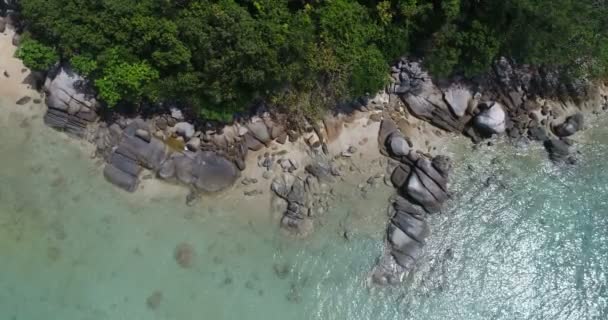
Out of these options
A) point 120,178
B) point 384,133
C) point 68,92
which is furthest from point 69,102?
point 384,133

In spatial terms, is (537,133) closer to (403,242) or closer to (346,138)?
(403,242)

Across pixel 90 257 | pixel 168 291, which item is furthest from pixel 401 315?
pixel 90 257

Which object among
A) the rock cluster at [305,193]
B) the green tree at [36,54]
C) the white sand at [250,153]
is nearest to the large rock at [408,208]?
the white sand at [250,153]

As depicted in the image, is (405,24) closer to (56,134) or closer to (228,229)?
(228,229)

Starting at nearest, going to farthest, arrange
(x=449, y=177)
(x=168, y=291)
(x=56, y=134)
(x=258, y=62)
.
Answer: (x=258, y=62)
(x=168, y=291)
(x=56, y=134)
(x=449, y=177)

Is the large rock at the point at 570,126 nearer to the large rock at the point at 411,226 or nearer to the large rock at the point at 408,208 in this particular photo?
the large rock at the point at 408,208

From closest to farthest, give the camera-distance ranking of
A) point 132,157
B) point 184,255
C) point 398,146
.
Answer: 1. point 184,255
2. point 132,157
3. point 398,146
